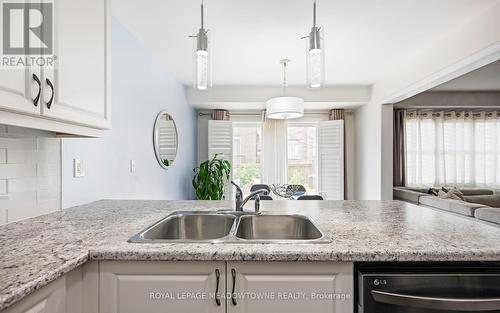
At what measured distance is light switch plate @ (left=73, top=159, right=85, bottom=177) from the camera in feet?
5.50

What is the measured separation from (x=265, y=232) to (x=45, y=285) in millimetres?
1053

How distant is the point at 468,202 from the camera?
3.96 metres

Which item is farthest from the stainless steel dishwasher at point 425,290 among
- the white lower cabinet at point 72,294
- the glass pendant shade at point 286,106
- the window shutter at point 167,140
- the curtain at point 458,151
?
the curtain at point 458,151

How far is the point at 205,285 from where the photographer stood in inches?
38.0

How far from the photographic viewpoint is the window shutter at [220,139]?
4895mm

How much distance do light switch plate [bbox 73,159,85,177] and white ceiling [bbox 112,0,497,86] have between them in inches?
44.4

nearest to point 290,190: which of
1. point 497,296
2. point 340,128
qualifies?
point 340,128

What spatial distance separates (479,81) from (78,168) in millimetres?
5263

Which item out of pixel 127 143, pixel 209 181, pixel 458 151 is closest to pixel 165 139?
pixel 127 143

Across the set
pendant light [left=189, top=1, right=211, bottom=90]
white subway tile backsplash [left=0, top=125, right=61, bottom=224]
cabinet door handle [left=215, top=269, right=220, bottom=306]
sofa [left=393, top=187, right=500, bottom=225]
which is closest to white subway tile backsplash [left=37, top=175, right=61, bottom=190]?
white subway tile backsplash [left=0, top=125, right=61, bottom=224]

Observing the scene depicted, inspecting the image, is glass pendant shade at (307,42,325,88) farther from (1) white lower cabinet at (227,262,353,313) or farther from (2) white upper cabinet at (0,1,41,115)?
(2) white upper cabinet at (0,1,41,115)

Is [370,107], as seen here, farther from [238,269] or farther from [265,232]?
[238,269]

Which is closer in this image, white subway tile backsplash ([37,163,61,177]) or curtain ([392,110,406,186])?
white subway tile backsplash ([37,163,61,177])

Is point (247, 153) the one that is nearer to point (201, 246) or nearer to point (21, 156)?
point (21, 156)
